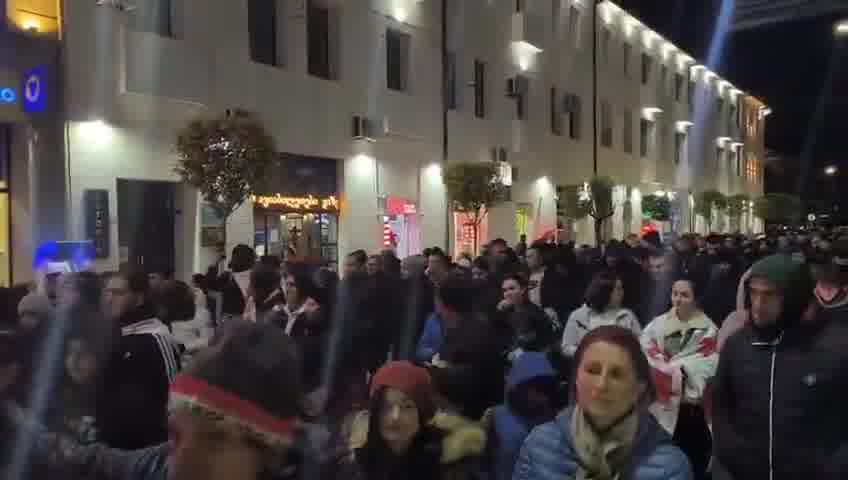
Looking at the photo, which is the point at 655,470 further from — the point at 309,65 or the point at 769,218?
the point at 769,218

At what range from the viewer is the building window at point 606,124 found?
39688 millimetres

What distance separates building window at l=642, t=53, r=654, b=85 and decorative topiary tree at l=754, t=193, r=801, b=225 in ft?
66.6

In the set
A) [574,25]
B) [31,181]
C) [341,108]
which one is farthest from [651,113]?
[31,181]

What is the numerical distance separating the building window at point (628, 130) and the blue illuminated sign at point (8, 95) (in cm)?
3213

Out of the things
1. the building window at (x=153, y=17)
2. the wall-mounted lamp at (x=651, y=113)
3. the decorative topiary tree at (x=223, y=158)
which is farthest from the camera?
the wall-mounted lamp at (x=651, y=113)

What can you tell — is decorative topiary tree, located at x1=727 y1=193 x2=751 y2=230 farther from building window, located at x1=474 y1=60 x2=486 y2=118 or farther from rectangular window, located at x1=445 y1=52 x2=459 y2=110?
rectangular window, located at x1=445 y1=52 x2=459 y2=110

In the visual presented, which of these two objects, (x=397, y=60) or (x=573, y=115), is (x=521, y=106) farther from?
(x=397, y=60)

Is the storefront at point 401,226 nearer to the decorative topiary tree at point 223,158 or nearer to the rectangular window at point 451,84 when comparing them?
the rectangular window at point 451,84

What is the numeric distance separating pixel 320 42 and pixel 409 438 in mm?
18938

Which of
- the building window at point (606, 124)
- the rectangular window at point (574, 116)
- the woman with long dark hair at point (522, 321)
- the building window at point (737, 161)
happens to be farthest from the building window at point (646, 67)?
the woman with long dark hair at point (522, 321)

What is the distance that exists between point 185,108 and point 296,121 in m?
3.43

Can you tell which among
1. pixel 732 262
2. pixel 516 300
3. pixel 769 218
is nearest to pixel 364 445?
pixel 516 300

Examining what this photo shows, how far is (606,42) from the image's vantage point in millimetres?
39906

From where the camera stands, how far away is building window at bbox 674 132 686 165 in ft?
166
